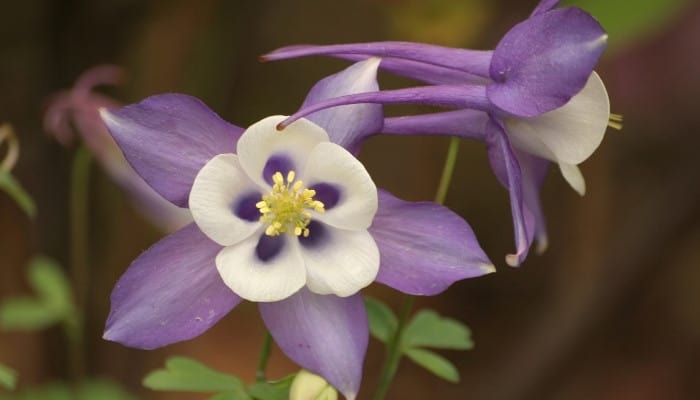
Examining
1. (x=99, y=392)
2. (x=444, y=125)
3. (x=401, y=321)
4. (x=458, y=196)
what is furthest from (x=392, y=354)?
(x=458, y=196)

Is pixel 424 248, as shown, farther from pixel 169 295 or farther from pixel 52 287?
pixel 52 287

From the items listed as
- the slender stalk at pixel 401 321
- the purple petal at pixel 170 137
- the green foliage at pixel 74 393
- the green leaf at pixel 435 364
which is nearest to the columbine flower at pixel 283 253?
the purple petal at pixel 170 137

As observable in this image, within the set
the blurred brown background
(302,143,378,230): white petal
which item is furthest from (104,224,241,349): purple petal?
the blurred brown background

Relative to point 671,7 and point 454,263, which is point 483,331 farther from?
point 454,263

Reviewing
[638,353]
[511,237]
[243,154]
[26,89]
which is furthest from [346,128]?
[638,353]

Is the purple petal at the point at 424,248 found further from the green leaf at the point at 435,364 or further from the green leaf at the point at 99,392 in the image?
the green leaf at the point at 99,392

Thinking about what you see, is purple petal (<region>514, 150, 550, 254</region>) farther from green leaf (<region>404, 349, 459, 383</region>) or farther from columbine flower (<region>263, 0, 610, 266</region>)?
green leaf (<region>404, 349, 459, 383</region>)
